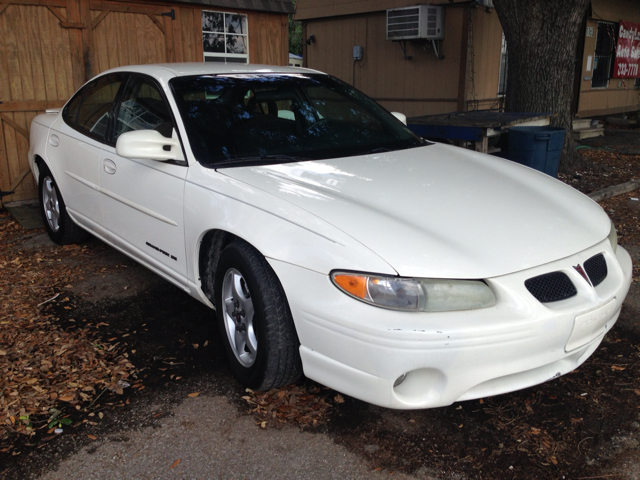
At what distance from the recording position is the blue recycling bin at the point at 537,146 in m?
6.45

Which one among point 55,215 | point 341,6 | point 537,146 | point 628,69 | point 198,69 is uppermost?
point 341,6

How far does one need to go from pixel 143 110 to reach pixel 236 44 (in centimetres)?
493

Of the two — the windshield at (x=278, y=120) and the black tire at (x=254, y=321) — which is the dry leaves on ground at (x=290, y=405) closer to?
the black tire at (x=254, y=321)

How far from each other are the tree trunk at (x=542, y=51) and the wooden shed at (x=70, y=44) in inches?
141

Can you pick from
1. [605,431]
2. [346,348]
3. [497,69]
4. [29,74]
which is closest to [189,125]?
[346,348]

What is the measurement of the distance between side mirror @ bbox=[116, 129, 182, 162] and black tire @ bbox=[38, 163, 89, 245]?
2.09m

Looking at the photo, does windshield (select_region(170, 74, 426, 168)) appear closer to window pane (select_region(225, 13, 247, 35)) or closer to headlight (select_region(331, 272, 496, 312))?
headlight (select_region(331, 272, 496, 312))

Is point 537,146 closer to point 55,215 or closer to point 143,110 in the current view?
point 143,110

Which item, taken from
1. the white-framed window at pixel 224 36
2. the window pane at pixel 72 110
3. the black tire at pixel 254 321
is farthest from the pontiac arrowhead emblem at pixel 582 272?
the white-framed window at pixel 224 36

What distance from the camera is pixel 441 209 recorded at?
269cm

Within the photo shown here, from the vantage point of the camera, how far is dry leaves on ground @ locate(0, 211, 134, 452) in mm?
2844

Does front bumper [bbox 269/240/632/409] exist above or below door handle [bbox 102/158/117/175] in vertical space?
below

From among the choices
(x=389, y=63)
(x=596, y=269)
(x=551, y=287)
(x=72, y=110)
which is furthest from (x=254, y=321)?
(x=389, y=63)

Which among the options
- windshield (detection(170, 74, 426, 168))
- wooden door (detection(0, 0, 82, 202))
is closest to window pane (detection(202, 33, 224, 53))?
wooden door (detection(0, 0, 82, 202))
